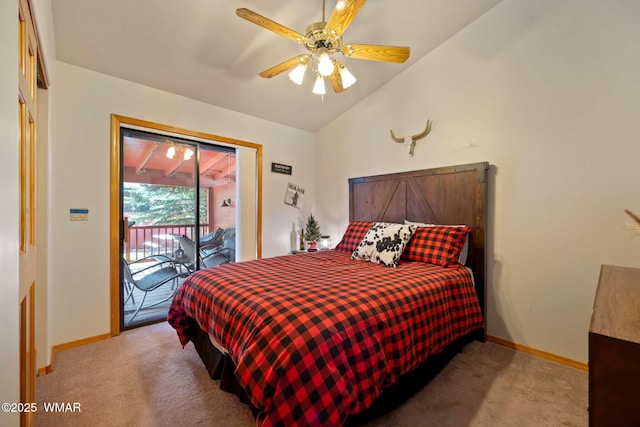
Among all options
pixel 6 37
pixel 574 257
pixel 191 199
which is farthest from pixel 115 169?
pixel 574 257

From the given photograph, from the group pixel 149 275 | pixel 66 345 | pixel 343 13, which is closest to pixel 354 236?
pixel 343 13

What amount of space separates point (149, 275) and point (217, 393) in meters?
1.76

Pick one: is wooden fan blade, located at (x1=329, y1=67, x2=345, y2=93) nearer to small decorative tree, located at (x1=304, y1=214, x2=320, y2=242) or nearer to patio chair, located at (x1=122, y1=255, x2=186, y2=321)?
small decorative tree, located at (x1=304, y1=214, x2=320, y2=242)

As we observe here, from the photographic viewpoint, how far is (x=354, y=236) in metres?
3.16

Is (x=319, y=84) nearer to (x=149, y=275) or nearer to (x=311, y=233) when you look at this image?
(x=311, y=233)

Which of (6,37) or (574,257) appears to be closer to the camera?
(6,37)

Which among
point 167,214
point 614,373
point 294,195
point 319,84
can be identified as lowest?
point 614,373

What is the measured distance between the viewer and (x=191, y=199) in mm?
3316

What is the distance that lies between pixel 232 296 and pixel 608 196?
2.75 m

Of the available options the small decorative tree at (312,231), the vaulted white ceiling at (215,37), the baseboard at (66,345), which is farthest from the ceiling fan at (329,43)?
the baseboard at (66,345)

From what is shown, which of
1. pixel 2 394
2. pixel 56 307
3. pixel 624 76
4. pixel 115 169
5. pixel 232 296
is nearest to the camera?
pixel 2 394

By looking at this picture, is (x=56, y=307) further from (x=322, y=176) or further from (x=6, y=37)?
(x=322, y=176)

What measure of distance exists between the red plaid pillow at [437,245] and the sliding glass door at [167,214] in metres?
2.33

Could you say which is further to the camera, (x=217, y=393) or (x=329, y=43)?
(x=329, y=43)
